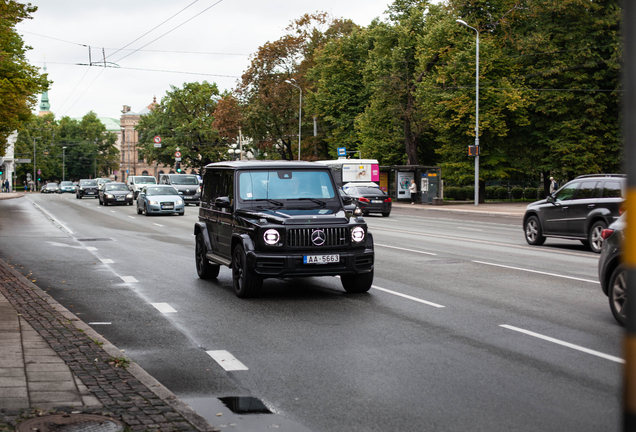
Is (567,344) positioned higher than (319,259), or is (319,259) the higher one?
(319,259)

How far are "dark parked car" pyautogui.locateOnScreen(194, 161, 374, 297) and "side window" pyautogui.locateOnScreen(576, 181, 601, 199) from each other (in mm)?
8704

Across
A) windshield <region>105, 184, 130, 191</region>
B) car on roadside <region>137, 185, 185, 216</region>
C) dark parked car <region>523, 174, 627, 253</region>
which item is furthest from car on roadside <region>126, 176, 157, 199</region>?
dark parked car <region>523, 174, 627, 253</region>

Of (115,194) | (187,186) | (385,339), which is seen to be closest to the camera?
(385,339)

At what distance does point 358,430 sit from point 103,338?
3430 millimetres

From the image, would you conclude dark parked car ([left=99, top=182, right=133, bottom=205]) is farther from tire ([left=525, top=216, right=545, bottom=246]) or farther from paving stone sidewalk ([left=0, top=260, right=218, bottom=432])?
paving stone sidewalk ([left=0, top=260, right=218, bottom=432])

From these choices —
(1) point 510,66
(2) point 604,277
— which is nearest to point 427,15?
(1) point 510,66

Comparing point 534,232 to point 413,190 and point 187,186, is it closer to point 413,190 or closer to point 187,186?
point 413,190

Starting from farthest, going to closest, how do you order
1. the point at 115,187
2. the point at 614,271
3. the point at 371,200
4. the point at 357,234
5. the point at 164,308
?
1. the point at 115,187
2. the point at 371,200
3. the point at 357,234
4. the point at 164,308
5. the point at 614,271

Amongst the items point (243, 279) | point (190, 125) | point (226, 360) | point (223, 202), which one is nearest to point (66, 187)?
point (190, 125)

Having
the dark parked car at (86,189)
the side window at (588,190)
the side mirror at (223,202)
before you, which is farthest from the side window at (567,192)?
the dark parked car at (86,189)

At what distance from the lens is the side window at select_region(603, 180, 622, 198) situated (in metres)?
16.8

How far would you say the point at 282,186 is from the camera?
35.5ft

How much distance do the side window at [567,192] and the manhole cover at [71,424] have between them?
595 inches

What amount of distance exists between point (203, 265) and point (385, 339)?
5.37m
